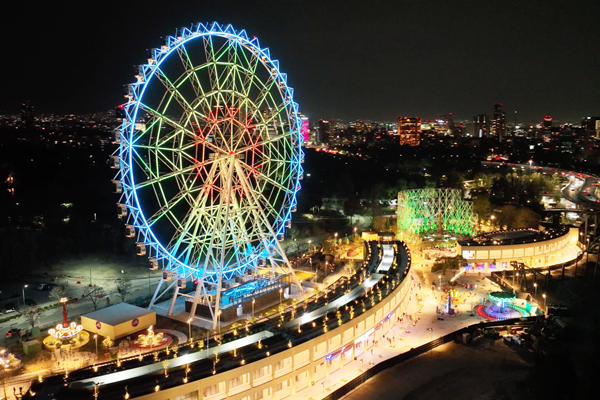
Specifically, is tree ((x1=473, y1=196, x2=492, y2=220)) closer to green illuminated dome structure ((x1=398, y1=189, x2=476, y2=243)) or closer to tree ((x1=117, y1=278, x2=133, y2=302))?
green illuminated dome structure ((x1=398, y1=189, x2=476, y2=243))

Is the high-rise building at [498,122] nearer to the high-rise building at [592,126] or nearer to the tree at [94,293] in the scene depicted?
the high-rise building at [592,126]

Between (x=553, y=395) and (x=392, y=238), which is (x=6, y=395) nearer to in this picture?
(x=553, y=395)

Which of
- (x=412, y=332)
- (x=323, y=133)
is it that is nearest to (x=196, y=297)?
(x=412, y=332)

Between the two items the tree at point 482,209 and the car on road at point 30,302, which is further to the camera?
the tree at point 482,209

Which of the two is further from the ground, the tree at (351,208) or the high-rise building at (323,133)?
the high-rise building at (323,133)

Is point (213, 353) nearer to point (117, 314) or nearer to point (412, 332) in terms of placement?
point (117, 314)

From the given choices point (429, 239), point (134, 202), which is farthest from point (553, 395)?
point (429, 239)

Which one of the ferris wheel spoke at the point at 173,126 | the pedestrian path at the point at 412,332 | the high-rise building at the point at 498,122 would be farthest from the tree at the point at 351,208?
the high-rise building at the point at 498,122

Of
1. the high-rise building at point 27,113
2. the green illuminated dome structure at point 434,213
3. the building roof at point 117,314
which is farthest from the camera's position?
the high-rise building at point 27,113
